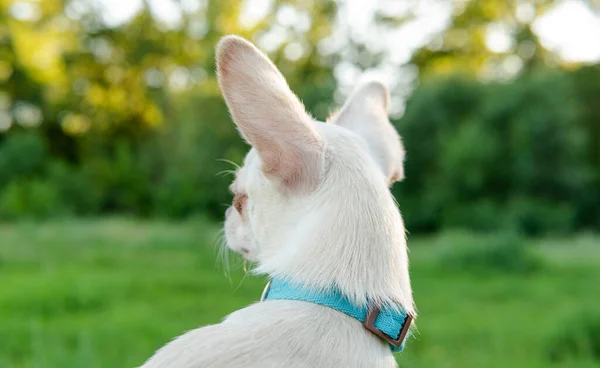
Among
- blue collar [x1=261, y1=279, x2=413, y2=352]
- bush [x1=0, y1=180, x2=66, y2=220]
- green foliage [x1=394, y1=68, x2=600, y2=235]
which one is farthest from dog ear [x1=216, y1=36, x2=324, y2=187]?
bush [x1=0, y1=180, x2=66, y2=220]

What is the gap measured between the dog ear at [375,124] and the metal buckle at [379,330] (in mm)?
479

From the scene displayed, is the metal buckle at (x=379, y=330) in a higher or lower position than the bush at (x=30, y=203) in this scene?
higher

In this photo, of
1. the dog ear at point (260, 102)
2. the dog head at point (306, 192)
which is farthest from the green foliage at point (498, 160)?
the dog ear at point (260, 102)

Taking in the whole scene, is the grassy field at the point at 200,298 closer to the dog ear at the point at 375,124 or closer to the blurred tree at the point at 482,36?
the dog ear at the point at 375,124

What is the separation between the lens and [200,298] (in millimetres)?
7277

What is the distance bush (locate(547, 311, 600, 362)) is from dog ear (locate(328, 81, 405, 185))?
159 inches

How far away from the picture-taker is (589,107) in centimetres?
1833

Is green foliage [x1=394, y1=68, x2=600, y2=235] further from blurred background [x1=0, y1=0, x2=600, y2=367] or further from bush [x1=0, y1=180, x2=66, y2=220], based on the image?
bush [x1=0, y1=180, x2=66, y2=220]

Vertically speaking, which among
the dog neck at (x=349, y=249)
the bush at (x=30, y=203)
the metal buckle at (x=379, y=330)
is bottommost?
the bush at (x=30, y=203)

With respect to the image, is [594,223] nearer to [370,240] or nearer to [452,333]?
[452,333]

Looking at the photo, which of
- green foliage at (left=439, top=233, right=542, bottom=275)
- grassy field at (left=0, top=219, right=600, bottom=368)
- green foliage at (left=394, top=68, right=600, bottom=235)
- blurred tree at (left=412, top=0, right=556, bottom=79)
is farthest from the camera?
blurred tree at (left=412, top=0, right=556, bottom=79)

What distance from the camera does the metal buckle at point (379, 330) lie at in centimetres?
146

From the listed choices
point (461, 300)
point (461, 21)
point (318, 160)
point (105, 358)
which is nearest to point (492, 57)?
point (461, 21)

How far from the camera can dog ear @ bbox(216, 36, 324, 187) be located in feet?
4.50
